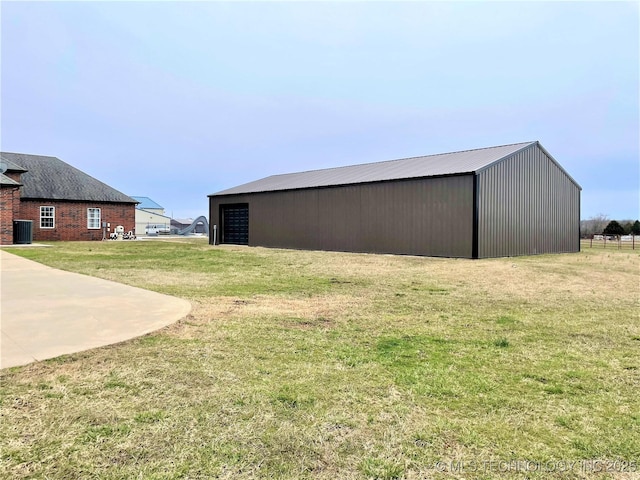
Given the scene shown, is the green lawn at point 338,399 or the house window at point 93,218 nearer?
the green lawn at point 338,399

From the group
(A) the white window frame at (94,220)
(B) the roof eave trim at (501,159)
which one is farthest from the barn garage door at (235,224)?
(B) the roof eave trim at (501,159)

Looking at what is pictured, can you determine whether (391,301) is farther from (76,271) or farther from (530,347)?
(76,271)

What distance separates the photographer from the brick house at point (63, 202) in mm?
29000

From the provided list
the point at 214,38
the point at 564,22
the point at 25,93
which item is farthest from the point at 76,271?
the point at 564,22

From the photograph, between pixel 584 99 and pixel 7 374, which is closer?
pixel 7 374

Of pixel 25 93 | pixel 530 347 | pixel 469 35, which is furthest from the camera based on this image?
pixel 25 93

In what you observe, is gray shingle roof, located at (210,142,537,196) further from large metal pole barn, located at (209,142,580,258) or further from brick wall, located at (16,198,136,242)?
brick wall, located at (16,198,136,242)

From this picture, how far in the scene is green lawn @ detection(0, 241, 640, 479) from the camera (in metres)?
2.26

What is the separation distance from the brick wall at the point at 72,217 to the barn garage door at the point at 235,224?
33.9 feet

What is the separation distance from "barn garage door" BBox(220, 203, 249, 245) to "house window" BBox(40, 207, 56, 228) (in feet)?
42.1

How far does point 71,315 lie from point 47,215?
29230 millimetres

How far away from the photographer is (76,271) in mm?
11117

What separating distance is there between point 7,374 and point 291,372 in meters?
2.42

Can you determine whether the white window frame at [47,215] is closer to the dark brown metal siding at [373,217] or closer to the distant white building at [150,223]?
the dark brown metal siding at [373,217]
